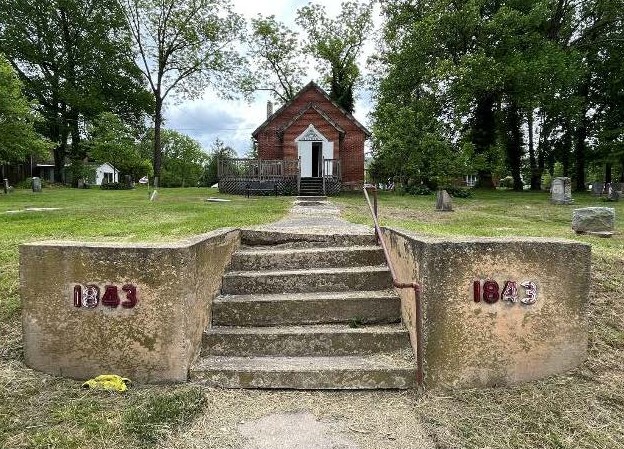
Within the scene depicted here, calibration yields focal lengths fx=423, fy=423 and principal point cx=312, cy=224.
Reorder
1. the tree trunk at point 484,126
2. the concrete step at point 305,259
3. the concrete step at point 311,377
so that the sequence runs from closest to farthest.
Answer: the concrete step at point 311,377 → the concrete step at point 305,259 → the tree trunk at point 484,126

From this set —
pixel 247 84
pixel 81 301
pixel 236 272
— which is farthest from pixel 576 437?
pixel 247 84

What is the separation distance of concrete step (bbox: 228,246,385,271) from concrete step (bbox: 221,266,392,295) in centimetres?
31

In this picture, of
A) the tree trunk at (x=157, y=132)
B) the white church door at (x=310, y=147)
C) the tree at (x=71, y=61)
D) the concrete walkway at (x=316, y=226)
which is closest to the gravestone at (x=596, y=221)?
the concrete walkway at (x=316, y=226)

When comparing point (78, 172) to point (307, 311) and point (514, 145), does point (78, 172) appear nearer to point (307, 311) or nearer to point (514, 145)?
point (514, 145)

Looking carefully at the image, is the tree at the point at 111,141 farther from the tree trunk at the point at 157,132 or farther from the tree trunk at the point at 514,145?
the tree trunk at the point at 514,145

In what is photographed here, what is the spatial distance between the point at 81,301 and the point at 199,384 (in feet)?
3.76

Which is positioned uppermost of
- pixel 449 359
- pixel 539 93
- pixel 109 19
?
pixel 109 19

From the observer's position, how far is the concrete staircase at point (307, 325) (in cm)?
329

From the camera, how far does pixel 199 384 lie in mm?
3293

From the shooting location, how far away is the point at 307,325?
389 cm

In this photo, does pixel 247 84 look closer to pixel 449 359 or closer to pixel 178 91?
pixel 178 91

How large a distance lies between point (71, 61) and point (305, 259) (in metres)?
37.3

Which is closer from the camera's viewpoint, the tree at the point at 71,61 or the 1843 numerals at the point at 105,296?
the 1843 numerals at the point at 105,296

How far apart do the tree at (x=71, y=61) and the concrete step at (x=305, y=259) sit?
32876 millimetres
